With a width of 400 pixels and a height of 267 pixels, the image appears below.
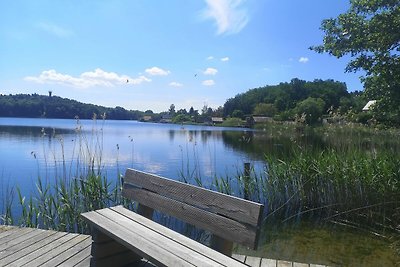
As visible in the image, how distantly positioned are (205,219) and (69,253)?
5.42 ft

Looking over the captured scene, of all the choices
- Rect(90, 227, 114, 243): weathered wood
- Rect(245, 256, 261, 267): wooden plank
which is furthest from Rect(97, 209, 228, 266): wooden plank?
Rect(245, 256, 261, 267): wooden plank

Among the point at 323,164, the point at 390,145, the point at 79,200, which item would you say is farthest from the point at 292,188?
the point at 79,200

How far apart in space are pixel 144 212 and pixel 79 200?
2.10 meters

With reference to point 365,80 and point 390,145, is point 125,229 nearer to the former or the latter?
point 365,80

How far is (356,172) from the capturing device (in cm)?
582

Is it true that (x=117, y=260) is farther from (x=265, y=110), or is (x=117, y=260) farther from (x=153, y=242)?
(x=265, y=110)

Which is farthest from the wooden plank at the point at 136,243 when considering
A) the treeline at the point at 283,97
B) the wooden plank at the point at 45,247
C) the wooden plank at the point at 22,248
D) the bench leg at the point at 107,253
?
the treeline at the point at 283,97

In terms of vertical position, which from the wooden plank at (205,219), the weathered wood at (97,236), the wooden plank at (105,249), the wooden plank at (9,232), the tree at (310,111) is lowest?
the wooden plank at (9,232)

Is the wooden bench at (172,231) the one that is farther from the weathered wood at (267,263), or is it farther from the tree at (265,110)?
the tree at (265,110)

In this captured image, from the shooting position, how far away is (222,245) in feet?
7.90

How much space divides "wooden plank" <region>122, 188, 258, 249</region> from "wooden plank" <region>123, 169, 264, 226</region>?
0.04 metres

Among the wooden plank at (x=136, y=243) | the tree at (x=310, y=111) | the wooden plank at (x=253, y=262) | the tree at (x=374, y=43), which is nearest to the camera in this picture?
the wooden plank at (x=136, y=243)

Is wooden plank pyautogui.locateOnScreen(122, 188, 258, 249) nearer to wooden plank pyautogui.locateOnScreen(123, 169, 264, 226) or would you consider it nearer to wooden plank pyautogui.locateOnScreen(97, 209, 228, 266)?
wooden plank pyautogui.locateOnScreen(123, 169, 264, 226)

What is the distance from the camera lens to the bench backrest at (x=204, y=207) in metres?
2.15
